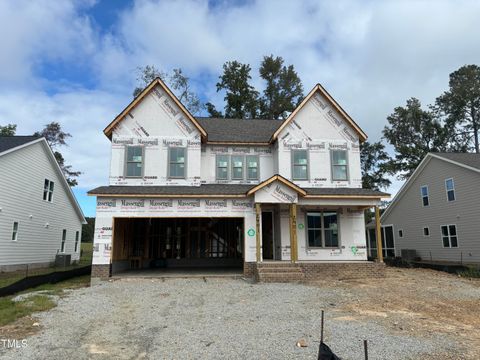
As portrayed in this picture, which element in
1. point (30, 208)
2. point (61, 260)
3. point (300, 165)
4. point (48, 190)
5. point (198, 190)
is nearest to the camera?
point (198, 190)

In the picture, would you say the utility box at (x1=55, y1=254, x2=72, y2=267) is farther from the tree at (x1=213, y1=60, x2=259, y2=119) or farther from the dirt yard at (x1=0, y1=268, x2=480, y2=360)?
the tree at (x1=213, y1=60, x2=259, y2=119)

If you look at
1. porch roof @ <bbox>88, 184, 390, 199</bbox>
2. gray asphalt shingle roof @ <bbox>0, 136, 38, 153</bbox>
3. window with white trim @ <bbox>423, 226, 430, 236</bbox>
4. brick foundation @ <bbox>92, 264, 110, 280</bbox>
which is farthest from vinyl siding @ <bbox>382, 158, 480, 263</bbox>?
gray asphalt shingle roof @ <bbox>0, 136, 38, 153</bbox>

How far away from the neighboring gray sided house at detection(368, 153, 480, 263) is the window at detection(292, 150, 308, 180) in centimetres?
935

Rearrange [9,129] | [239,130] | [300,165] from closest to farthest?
[300,165] → [239,130] → [9,129]

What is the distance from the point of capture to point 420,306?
9797 millimetres

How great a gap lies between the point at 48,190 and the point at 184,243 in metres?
9.68

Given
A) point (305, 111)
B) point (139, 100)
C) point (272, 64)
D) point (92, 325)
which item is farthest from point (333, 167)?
point (272, 64)

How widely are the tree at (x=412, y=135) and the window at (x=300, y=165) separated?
2393cm

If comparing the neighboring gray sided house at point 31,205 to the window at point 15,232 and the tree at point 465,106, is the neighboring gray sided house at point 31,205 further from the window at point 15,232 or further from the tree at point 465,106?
the tree at point 465,106

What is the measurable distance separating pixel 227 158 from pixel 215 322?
1059cm

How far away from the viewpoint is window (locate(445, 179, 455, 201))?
2099 cm

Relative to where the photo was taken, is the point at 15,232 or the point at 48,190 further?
the point at 48,190

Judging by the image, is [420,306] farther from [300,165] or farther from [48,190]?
[48,190]

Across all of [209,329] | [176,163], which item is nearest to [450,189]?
[176,163]
